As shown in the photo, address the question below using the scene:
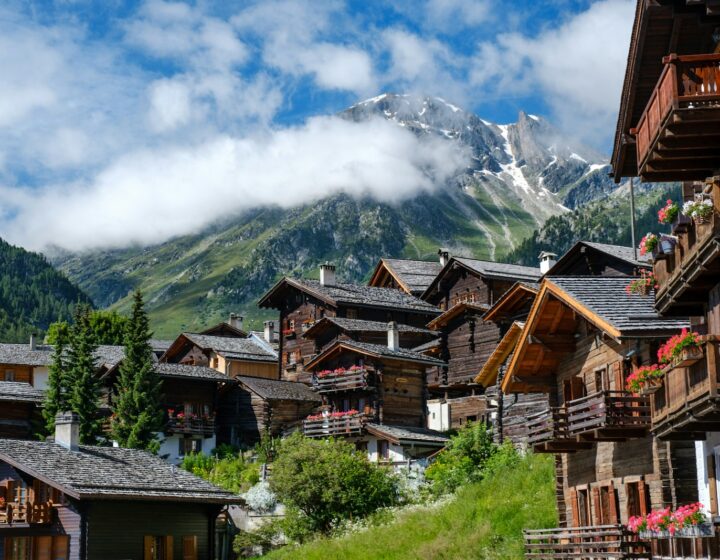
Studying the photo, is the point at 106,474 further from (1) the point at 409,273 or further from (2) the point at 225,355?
(1) the point at 409,273

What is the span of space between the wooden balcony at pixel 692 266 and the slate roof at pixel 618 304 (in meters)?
3.70

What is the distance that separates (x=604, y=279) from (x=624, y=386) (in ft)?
13.3

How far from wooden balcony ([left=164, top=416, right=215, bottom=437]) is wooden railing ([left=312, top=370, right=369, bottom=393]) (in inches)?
339

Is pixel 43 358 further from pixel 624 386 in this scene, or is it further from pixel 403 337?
pixel 624 386

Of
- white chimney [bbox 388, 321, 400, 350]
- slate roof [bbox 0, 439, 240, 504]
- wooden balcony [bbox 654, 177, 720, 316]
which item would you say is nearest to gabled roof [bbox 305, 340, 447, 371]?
white chimney [bbox 388, 321, 400, 350]

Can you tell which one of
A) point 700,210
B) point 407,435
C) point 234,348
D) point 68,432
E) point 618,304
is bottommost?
point 68,432

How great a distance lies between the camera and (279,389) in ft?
239

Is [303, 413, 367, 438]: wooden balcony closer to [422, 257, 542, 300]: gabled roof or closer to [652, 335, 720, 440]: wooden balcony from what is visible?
[422, 257, 542, 300]: gabled roof

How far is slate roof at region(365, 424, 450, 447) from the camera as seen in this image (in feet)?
194

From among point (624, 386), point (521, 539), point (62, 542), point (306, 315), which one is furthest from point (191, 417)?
point (624, 386)

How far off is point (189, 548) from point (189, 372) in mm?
27669

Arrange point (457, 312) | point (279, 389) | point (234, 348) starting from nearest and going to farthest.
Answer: point (457, 312) → point (279, 389) → point (234, 348)

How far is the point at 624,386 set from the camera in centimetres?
2848

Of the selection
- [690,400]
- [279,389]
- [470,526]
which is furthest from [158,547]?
[690,400]
